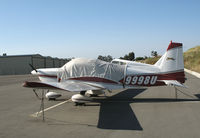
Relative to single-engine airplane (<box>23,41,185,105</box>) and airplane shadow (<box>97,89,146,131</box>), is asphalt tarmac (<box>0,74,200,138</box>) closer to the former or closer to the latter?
airplane shadow (<box>97,89,146,131</box>)

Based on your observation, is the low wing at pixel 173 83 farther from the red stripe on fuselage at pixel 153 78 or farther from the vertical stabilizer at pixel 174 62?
the vertical stabilizer at pixel 174 62

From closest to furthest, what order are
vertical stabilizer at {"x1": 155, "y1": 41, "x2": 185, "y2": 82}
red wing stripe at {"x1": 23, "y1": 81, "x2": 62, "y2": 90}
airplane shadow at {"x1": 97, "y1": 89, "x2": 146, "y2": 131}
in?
airplane shadow at {"x1": 97, "y1": 89, "x2": 146, "y2": 131} → red wing stripe at {"x1": 23, "y1": 81, "x2": 62, "y2": 90} → vertical stabilizer at {"x1": 155, "y1": 41, "x2": 185, "y2": 82}

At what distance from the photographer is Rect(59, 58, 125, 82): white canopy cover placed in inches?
368

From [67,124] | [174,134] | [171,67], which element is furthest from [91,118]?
[171,67]

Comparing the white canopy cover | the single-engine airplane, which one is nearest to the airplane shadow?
the single-engine airplane

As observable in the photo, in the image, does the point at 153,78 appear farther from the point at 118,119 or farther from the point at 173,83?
the point at 118,119

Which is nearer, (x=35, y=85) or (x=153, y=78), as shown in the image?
(x=35, y=85)

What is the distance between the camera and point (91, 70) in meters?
9.45

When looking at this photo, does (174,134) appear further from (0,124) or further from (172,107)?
(0,124)

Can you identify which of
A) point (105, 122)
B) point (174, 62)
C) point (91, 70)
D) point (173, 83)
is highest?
point (174, 62)

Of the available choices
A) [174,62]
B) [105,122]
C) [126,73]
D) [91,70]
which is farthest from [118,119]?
[174,62]

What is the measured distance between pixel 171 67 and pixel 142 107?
2.81m

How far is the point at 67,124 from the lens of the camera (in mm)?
5934

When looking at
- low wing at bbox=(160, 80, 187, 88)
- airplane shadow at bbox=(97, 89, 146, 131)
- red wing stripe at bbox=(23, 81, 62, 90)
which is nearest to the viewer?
airplane shadow at bbox=(97, 89, 146, 131)
